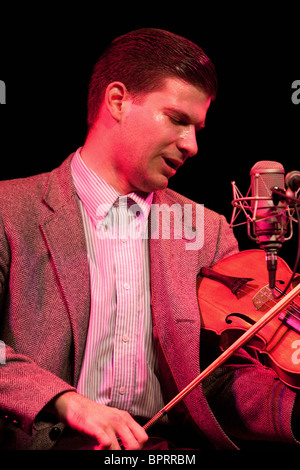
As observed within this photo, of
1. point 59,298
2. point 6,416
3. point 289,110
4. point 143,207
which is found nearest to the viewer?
point 6,416

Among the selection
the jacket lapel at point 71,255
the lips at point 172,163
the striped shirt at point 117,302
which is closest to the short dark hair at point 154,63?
the lips at point 172,163

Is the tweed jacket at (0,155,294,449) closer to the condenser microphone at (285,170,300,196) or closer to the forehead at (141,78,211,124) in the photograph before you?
the forehead at (141,78,211,124)

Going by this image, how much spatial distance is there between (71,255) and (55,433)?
60 cm

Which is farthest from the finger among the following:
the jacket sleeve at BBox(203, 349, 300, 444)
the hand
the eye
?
the eye

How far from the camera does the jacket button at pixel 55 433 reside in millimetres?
1805

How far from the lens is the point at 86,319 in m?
1.97

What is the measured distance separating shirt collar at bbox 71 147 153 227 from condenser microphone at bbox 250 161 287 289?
718 mm

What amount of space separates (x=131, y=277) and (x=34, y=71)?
120 centimetres

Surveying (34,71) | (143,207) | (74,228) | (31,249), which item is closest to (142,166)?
(143,207)

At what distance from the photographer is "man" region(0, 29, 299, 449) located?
1.92m

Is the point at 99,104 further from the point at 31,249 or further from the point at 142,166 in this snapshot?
the point at 31,249
